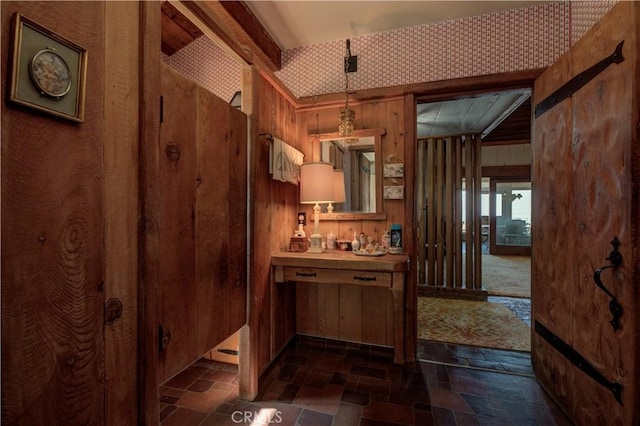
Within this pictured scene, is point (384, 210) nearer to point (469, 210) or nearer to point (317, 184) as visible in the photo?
point (317, 184)

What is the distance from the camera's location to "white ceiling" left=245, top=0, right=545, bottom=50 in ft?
6.63

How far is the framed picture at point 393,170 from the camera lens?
230 cm

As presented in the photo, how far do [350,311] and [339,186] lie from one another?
3.81 ft

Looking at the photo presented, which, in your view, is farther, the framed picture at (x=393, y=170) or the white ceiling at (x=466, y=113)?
the white ceiling at (x=466, y=113)

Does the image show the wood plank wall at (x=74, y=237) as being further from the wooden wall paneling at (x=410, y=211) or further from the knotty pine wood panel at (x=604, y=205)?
the knotty pine wood panel at (x=604, y=205)

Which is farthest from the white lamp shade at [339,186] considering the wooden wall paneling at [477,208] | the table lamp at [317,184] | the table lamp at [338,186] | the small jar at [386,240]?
the wooden wall paneling at [477,208]

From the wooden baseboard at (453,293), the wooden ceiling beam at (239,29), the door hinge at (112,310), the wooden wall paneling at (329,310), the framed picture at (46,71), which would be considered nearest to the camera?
the framed picture at (46,71)

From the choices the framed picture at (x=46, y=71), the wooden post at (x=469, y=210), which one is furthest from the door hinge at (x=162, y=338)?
the wooden post at (x=469, y=210)

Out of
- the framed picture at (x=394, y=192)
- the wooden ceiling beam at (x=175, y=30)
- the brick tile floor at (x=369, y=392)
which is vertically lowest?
the brick tile floor at (x=369, y=392)

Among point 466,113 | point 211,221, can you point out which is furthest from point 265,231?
point 466,113

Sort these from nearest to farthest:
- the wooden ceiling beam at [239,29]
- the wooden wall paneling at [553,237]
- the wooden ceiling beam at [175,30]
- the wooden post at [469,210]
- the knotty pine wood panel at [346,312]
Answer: the wooden ceiling beam at [239,29] → the wooden wall paneling at [553,237] → the wooden ceiling beam at [175,30] → the knotty pine wood panel at [346,312] → the wooden post at [469,210]

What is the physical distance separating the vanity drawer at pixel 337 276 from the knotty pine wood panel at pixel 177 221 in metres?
0.85

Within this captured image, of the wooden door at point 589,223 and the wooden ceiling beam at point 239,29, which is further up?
the wooden ceiling beam at point 239,29

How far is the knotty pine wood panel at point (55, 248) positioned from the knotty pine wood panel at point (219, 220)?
546mm
